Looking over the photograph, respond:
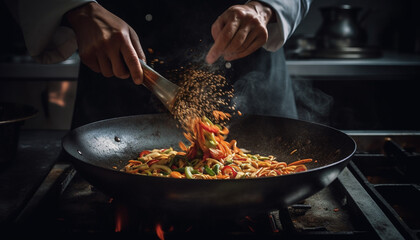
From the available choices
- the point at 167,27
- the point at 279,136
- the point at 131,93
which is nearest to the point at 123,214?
the point at 279,136

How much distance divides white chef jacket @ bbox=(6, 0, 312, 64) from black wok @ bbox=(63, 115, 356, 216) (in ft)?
1.15

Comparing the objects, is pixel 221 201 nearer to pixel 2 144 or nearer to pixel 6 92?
pixel 2 144

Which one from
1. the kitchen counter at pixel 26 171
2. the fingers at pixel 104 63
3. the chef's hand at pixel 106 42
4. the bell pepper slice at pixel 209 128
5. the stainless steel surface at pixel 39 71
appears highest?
the chef's hand at pixel 106 42

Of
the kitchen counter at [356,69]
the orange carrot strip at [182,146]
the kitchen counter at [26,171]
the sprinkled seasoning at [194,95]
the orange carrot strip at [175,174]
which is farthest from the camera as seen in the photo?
the kitchen counter at [356,69]

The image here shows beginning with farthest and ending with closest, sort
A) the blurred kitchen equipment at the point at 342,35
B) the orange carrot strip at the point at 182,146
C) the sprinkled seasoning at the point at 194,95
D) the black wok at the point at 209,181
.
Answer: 1. the blurred kitchen equipment at the point at 342,35
2. the orange carrot strip at the point at 182,146
3. the sprinkled seasoning at the point at 194,95
4. the black wok at the point at 209,181

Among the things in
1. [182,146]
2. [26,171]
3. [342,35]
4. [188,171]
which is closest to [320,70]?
[342,35]

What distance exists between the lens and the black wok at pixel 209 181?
834 mm

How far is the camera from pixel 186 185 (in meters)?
0.82

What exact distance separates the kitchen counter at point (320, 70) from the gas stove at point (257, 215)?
4.35 feet

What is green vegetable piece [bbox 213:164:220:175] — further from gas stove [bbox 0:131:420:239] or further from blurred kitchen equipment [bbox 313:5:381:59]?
blurred kitchen equipment [bbox 313:5:381:59]

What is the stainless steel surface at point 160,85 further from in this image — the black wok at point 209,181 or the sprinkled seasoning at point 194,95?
the black wok at point 209,181

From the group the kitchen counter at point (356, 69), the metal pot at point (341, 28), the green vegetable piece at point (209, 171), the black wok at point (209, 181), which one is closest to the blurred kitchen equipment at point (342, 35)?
the metal pot at point (341, 28)

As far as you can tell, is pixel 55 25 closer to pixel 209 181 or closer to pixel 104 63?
pixel 104 63

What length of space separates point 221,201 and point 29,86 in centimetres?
261
